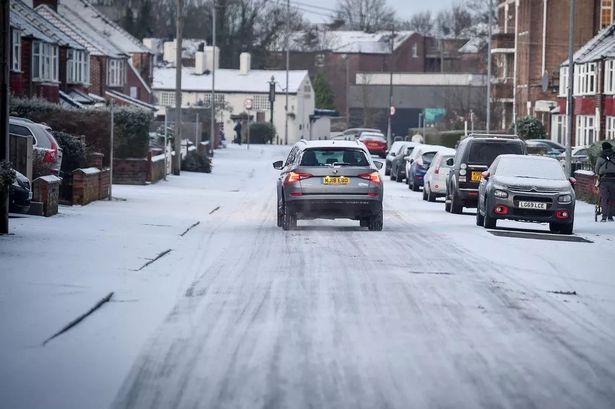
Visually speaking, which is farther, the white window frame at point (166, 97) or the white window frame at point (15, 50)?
the white window frame at point (166, 97)

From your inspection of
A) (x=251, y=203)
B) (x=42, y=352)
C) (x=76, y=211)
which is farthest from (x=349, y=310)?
(x=251, y=203)

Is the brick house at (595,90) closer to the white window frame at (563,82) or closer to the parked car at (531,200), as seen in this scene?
the white window frame at (563,82)

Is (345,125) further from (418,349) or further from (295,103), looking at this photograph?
(418,349)

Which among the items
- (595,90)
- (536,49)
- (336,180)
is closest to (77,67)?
(595,90)

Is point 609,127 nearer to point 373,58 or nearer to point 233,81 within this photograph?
point 233,81

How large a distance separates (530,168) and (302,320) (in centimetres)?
1526

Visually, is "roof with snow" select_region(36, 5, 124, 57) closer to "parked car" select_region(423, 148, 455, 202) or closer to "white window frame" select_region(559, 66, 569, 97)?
"white window frame" select_region(559, 66, 569, 97)

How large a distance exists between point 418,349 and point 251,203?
78.4ft

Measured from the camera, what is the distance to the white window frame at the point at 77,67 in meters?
64.9

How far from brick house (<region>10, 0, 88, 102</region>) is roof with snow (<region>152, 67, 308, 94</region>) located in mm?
49416

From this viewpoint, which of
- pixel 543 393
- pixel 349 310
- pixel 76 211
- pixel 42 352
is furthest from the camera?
pixel 76 211

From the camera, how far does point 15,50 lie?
50.9 metres

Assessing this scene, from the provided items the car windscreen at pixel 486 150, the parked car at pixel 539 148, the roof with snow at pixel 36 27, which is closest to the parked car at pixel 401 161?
the parked car at pixel 539 148

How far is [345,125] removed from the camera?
131 meters
